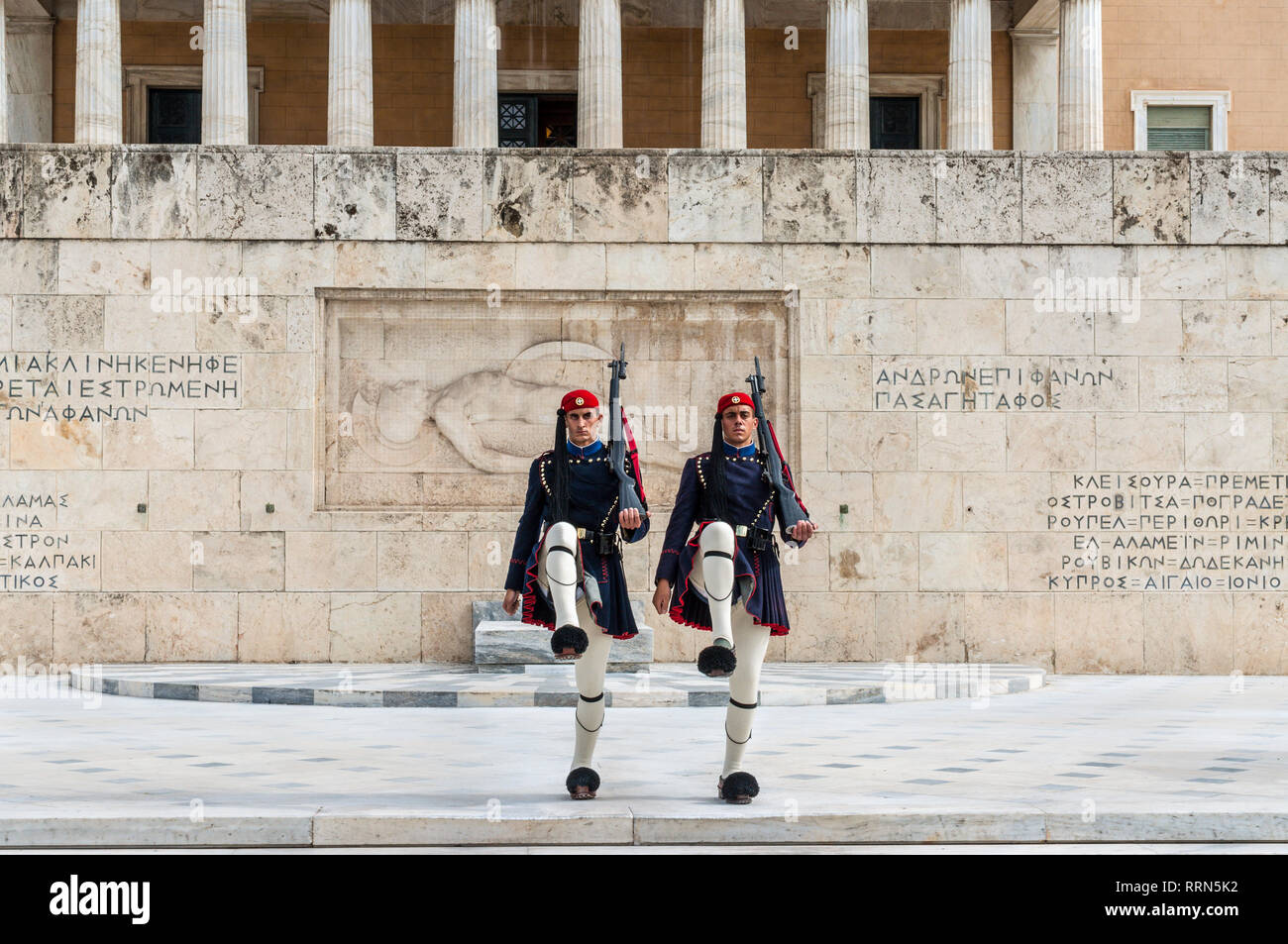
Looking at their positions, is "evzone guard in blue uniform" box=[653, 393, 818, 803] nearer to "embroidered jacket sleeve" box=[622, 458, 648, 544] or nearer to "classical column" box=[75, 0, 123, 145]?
"embroidered jacket sleeve" box=[622, 458, 648, 544]

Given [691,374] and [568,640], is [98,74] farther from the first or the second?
[568,640]

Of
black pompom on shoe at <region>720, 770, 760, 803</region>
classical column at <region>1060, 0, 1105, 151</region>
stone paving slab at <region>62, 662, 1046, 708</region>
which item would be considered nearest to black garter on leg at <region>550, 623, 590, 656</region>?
black pompom on shoe at <region>720, 770, 760, 803</region>

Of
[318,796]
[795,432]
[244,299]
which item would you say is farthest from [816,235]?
[318,796]

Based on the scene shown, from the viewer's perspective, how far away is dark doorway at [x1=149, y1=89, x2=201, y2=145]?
1102 inches

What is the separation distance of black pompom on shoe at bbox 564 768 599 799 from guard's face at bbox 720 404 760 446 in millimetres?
2002

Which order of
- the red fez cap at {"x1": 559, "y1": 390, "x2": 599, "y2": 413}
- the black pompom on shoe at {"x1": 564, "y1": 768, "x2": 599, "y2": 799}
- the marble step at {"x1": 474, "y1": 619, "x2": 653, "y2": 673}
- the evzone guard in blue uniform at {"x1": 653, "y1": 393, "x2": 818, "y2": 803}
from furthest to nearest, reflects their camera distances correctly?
the marble step at {"x1": 474, "y1": 619, "x2": 653, "y2": 673} < the red fez cap at {"x1": 559, "y1": 390, "x2": 599, "y2": 413} < the evzone guard in blue uniform at {"x1": 653, "y1": 393, "x2": 818, "y2": 803} < the black pompom on shoe at {"x1": 564, "y1": 768, "x2": 599, "y2": 799}

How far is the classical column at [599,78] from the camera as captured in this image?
21062 mm

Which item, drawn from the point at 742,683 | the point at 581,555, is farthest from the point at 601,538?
the point at 742,683

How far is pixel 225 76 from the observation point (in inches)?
826

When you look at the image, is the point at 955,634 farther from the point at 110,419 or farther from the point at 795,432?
the point at 110,419

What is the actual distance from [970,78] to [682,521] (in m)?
15.4

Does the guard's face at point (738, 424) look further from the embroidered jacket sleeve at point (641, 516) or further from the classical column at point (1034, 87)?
the classical column at point (1034, 87)

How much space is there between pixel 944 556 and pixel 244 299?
8.54 meters

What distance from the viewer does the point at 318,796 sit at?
8055 millimetres
